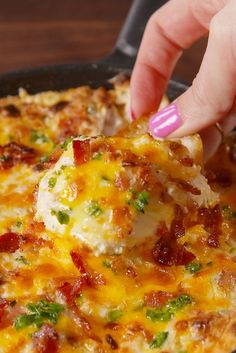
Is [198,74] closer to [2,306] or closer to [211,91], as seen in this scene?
[211,91]

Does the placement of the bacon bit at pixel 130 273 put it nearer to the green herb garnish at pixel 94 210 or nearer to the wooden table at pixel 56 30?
the green herb garnish at pixel 94 210

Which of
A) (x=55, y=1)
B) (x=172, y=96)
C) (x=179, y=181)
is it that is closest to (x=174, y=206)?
(x=179, y=181)

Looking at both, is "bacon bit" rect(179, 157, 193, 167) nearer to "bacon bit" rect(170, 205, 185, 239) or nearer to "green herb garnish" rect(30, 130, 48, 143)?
"bacon bit" rect(170, 205, 185, 239)

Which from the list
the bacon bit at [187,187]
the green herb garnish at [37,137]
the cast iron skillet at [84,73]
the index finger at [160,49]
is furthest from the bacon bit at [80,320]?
the cast iron skillet at [84,73]

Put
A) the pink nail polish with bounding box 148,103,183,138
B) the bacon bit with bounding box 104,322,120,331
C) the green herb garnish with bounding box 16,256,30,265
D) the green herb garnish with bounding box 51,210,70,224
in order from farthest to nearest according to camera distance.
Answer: the pink nail polish with bounding box 148,103,183,138
the green herb garnish with bounding box 16,256,30,265
the green herb garnish with bounding box 51,210,70,224
the bacon bit with bounding box 104,322,120,331

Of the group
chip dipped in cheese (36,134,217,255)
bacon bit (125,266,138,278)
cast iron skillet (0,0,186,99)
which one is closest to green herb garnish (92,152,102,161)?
chip dipped in cheese (36,134,217,255)

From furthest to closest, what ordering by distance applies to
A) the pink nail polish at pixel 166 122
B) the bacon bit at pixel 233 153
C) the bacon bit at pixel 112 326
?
the bacon bit at pixel 233 153, the pink nail polish at pixel 166 122, the bacon bit at pixel 112 326

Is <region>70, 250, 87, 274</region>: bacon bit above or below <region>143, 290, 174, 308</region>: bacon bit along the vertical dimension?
above
